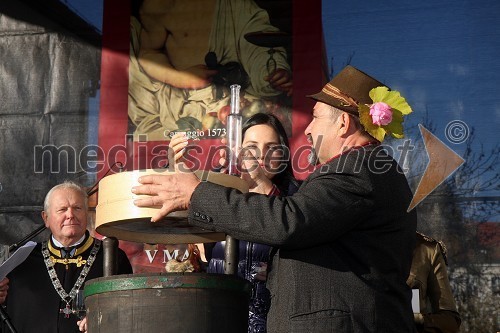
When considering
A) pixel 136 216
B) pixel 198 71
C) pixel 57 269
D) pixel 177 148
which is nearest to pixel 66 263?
pixel 57 269

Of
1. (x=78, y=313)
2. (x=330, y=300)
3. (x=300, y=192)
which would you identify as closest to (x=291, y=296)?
(x=330, y=300)

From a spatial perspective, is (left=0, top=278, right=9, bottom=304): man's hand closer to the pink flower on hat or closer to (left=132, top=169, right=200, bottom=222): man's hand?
(left=132, top=169, right=200, bottom=222): man's hand

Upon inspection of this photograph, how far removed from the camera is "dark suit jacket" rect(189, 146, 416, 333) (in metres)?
2.33

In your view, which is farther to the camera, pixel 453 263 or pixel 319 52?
pixel 319 52

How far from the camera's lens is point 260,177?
369cm

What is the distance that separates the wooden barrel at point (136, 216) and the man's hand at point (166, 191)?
18 millimetres

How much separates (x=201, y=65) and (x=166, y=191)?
275 centimetres

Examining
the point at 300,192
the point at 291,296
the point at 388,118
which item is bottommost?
the point at 291,296

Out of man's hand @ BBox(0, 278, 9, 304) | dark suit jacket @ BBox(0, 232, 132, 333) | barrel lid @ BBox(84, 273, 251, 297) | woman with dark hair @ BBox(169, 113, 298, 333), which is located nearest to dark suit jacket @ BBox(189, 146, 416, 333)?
barrel lid @ BBox(84, 273, 251, 297)

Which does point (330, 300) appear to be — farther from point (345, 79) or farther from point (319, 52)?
point (319, 52)

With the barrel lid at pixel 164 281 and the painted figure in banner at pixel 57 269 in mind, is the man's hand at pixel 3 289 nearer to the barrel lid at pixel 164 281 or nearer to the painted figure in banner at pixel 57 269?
the painted figure in banner at pixel 57 269

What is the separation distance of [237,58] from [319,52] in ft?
1.52

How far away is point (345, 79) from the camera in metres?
2.70

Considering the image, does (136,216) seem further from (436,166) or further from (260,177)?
(436,166)
